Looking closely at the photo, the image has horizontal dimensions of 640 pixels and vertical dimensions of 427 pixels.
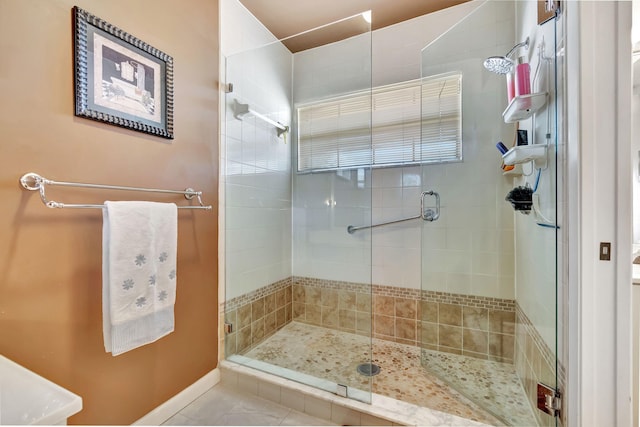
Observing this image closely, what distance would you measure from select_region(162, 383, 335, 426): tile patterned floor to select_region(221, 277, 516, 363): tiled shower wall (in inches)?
Result: 12.0

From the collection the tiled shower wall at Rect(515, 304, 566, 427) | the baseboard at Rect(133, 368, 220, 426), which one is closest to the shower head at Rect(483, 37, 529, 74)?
Result: the tiled shower wall at Rect(515, 304, 566, 427)

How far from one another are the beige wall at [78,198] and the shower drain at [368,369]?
956 millimetres

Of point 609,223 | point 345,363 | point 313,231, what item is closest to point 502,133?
point 609,223

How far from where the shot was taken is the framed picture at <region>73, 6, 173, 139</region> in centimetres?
107

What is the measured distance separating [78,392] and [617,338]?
1.99 m

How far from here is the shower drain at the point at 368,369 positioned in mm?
1644

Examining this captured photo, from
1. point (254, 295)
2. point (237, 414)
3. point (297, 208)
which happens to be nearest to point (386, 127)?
point (297, 208)

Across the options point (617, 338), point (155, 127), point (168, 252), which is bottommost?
point (617, 338)

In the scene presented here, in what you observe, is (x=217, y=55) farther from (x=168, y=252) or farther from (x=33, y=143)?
(x=168, y=252)

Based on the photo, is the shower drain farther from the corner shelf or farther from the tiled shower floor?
the corner shelf

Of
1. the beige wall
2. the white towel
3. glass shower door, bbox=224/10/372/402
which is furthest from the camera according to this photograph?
glass shower door, bbox=224/10/372/402

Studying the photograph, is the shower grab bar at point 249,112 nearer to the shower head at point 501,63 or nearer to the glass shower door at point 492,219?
the glass shower door at point 492,219

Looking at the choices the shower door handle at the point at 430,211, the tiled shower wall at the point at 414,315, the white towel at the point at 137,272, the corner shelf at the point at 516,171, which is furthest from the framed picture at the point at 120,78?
the corner shelf at the point at 516,171

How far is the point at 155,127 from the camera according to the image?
1333mm
